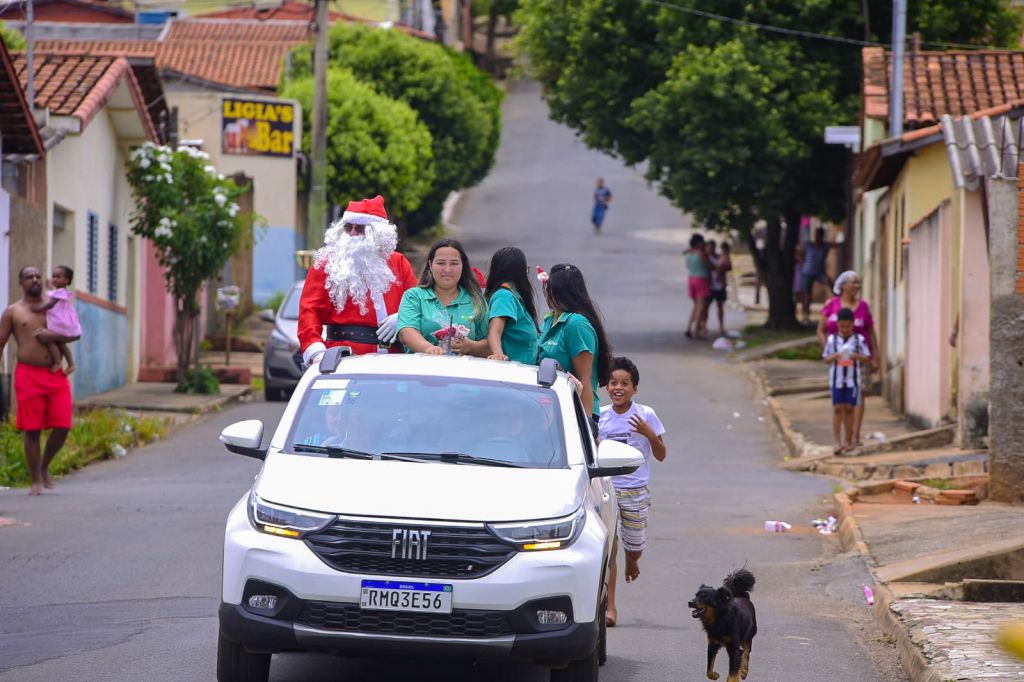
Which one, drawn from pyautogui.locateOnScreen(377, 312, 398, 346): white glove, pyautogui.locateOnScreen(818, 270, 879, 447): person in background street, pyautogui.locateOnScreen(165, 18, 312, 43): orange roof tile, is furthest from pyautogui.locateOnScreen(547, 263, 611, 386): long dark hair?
pyautogui.locateOnScreen(165, 18, 312, 43): orange roof tile

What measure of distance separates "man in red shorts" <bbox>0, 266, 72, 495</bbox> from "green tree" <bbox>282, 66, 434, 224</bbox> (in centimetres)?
2535

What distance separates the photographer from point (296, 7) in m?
60.4

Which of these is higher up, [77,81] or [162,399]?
[77,81]

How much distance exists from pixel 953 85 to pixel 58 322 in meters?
15.1

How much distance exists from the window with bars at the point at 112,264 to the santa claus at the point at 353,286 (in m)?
15.8

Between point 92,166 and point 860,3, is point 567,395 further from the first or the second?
point 860,3

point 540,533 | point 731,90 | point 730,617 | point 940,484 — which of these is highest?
point 731,90

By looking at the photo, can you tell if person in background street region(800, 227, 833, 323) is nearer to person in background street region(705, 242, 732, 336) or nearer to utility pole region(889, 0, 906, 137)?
person in background street region(705, 242, 732, 336)

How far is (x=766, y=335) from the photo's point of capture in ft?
104

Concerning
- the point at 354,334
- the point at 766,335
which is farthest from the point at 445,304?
the point at 766,335

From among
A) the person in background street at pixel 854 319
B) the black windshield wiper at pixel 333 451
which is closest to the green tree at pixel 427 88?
the person in background street at pixel 854 319

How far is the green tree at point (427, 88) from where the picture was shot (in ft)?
148

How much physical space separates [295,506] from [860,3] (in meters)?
25.9

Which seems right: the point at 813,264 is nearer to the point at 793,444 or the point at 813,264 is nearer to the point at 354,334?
the point at 793,444
